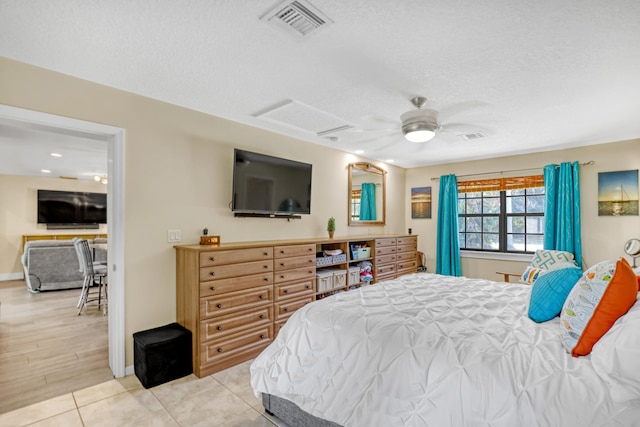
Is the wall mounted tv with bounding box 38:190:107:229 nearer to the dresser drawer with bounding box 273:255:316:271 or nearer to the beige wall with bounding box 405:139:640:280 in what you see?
the dresser drawer with bounding box 273:255:316:271

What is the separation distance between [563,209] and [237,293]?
4.46 m

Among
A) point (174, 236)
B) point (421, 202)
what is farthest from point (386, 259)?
point (174, 236)

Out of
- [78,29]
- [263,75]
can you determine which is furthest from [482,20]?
[78,29]

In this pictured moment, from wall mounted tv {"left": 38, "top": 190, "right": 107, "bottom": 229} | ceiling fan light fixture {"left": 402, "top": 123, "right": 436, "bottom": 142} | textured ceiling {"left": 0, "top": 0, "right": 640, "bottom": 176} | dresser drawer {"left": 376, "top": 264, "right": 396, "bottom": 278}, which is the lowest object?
dresser drawer {"left": 376, "top": 264, "right": 396, "bottom": 278}

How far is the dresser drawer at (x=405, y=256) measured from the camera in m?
5.08

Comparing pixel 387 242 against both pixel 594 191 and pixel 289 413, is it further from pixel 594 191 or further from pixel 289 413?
pixel 289 413

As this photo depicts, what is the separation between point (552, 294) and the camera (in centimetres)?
189

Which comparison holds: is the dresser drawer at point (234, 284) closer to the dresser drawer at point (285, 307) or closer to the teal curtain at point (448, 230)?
the dresser drawer at point (285, 307)

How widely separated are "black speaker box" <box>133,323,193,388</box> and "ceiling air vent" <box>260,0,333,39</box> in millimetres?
2524

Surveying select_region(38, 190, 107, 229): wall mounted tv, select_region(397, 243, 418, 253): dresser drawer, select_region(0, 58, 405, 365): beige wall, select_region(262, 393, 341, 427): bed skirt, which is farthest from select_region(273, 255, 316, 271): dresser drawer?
select_region(38, 190, 107, 229): wall mounted tv

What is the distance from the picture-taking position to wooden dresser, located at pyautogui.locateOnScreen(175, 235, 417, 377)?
2.67 m

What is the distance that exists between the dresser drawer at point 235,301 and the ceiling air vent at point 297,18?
85.3 inches

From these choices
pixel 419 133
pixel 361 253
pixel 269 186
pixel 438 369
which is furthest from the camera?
pixel 361 253

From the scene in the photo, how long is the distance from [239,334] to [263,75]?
2.29 meters
